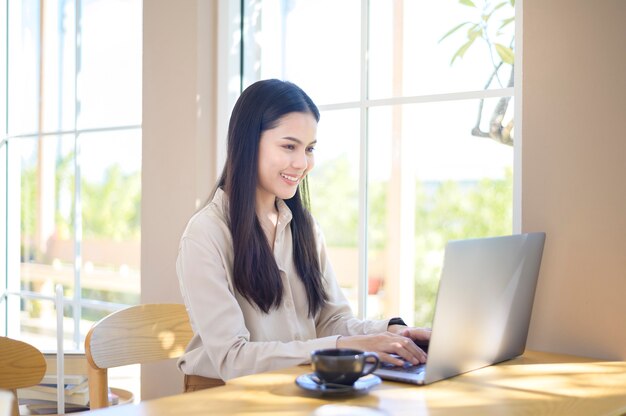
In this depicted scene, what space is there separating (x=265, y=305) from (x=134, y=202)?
1433mm

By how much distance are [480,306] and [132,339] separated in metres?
0.99

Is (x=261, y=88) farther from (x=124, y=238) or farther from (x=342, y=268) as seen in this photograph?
(x=124, y=238)

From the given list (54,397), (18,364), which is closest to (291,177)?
(18,364)

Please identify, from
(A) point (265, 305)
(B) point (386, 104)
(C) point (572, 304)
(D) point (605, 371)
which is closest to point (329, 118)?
(B) point (386, 104)

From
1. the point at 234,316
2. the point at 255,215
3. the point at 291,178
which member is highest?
the point at 291,178

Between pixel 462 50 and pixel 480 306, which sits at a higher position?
pixel 462 50

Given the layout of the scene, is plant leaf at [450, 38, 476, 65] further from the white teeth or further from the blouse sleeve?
the blouse sleeve

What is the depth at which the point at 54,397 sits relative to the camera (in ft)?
8.93

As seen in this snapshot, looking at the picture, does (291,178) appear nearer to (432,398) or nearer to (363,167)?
(363,167)

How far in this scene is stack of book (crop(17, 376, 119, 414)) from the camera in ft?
8.78

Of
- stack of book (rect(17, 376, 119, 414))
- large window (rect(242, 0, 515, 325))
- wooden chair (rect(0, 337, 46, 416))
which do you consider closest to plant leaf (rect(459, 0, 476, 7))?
large window (rect(242, 0, 515, 325))

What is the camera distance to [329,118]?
2.71 metres

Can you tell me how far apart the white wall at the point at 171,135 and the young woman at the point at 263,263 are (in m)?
0.71

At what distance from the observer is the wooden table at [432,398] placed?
4.56 ft
